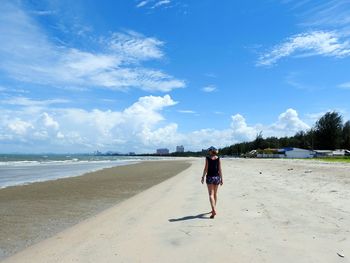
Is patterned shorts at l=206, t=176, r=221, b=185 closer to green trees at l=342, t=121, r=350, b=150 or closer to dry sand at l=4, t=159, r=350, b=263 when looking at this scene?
dry sand at l=4, t=159, r=350, b=263

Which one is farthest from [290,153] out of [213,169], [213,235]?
[213,235]

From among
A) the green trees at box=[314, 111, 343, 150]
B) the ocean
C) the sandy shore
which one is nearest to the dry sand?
the sandy shore

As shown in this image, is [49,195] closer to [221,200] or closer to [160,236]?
[221,200]

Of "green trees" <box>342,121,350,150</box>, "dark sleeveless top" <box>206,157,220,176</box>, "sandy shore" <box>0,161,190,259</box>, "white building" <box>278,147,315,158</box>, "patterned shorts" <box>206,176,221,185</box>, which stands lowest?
"sandy shore" <box>0,161,190,259</box>

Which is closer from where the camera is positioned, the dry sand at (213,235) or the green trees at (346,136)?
the dry sand at (213,235)

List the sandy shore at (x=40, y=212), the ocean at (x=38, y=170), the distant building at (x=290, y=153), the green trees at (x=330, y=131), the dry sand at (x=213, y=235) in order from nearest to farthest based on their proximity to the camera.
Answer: the dry sand at (x=213, y=235), the sandy shore at (x=40, y=212), the ocean at (x=38, y=170), the distant building at (x=290, y=153), the green trees at (x=330, y=131)

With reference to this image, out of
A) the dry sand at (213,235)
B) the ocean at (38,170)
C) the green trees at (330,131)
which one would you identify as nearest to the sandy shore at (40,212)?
the dry sand at (213,235)

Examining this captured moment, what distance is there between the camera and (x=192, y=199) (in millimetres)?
15656

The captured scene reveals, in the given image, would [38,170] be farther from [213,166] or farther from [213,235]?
[213,235]

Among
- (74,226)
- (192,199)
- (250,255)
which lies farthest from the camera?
(192,199)

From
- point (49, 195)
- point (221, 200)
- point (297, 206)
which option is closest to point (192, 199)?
point (221, 200)

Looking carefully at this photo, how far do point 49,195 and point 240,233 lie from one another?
44.2 ft

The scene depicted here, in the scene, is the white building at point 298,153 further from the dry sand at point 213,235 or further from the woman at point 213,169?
the woman at point 213,169

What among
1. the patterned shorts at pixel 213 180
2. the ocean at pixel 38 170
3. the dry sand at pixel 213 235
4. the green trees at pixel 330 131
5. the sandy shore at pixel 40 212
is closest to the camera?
the dry sand at pixel 213 235
